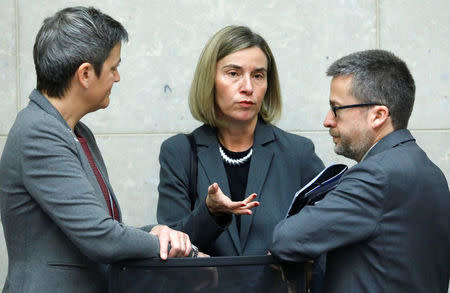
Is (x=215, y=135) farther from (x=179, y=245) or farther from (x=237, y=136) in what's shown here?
(x=179, y=245)

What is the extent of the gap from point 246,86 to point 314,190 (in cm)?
92

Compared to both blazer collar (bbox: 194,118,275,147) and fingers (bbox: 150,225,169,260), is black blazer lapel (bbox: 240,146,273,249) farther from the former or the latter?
fingers (bbox: 150,225,169,260)

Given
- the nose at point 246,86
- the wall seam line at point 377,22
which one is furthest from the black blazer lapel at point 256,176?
the wall seam line at point 377,22

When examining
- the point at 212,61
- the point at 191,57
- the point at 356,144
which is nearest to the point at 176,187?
the point at 212,61

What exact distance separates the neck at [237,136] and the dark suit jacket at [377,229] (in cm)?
98

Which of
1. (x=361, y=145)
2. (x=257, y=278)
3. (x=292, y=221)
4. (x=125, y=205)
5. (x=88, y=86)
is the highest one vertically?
(x=88, y=86)

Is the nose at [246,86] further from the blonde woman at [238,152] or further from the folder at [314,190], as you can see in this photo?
the folder at [314,190]

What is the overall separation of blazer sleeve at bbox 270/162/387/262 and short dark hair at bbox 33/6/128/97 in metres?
0.87

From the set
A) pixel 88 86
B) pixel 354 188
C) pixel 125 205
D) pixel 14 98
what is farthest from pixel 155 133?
pixel 354 188

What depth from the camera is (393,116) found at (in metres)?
2.51

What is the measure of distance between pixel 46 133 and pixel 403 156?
1183 mm

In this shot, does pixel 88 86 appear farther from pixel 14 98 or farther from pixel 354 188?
pixel 14 98

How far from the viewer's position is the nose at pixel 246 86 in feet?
10.6

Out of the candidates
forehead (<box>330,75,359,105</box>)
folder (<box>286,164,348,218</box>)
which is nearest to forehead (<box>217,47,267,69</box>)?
forehead (<box>330,75,359,105</box>)
